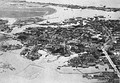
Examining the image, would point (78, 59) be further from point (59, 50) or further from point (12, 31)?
point (12, 31)

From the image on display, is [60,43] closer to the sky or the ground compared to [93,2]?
closer to the ground

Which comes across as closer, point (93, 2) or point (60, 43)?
point (60, 43)

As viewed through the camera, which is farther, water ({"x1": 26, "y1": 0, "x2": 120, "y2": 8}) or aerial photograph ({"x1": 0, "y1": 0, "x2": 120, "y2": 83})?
water ({"x1": 26, "y1": 0, "x2": 120, "y2": 8})

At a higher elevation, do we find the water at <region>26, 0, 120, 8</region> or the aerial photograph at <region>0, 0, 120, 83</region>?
the water at <region>26, 0, 120, 8</region>

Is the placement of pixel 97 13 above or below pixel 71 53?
above

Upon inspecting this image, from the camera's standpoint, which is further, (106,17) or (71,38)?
(106,17)

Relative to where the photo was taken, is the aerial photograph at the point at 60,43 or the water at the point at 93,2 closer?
the aerial photograph at the point at 60,43

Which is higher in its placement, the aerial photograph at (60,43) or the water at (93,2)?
the water at (93,2)

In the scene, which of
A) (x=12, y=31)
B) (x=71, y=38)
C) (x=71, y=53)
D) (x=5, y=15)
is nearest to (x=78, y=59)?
(x=71, y=53)
